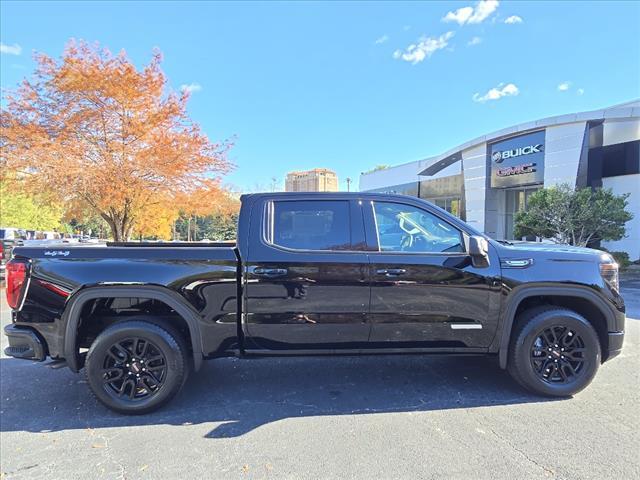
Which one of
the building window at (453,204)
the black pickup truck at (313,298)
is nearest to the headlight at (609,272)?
the black pickup truck at (313,298)

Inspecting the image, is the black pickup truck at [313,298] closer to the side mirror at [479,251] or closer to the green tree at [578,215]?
the side mirror at [479,251]

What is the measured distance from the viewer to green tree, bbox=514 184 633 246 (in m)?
14.9

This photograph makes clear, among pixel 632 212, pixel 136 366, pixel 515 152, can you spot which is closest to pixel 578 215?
pixel 632 212

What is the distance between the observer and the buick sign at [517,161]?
21.9 m

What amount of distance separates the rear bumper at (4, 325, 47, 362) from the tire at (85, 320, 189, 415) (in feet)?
1.32

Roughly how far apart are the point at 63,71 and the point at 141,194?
4.23 m

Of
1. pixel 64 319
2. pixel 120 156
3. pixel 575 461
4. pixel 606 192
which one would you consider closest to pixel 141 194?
pixel 120 156

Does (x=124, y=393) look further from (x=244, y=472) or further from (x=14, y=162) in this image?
(x=14, y=162)

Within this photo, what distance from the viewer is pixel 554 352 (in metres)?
3.66

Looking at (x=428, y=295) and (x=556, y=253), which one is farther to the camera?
(x=556, y=253)

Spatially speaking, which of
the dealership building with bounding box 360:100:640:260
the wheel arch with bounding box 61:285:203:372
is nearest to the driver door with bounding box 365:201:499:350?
the wheel arch with bounding box 61:285:203:372

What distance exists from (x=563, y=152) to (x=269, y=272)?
21.8 metres

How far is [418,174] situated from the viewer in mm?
33125

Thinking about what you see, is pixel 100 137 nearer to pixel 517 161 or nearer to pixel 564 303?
pixel 564 303
